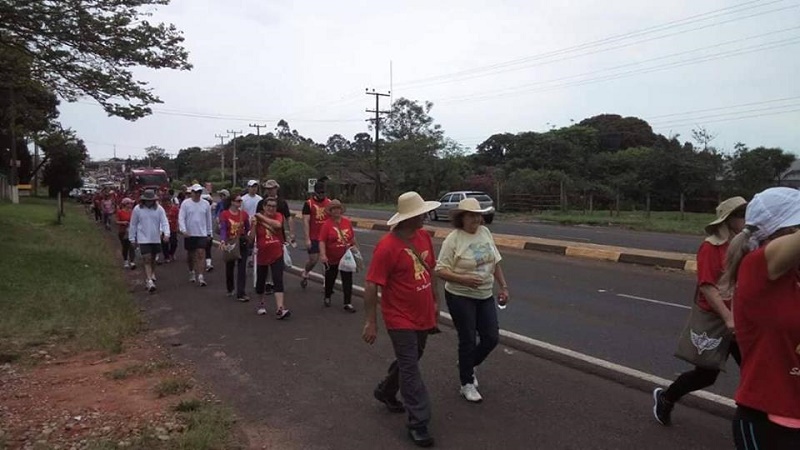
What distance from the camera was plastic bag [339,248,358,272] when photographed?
858cm

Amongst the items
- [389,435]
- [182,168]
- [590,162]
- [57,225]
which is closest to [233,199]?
[389,435]

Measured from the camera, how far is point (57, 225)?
25.8m

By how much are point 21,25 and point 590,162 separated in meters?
47.5

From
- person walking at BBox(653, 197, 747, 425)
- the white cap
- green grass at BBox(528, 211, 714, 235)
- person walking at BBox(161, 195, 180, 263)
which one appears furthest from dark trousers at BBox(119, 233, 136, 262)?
green grass at BBox(528, 211, 714, 235)

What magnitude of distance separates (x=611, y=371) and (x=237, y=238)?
20.2 ft

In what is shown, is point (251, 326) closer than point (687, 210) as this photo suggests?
Yes

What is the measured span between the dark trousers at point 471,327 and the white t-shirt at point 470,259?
0.21ft

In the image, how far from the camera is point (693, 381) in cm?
434

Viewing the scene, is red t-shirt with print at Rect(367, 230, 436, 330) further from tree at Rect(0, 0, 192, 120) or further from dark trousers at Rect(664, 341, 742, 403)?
tree at Rect(0, 0, 192, 120)

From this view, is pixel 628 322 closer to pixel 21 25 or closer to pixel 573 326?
pixel 573 326

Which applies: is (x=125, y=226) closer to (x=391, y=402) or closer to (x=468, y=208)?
(x=391, y=402)

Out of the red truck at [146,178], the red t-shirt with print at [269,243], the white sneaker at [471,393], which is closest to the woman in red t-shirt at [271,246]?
the red t-shirt with print at [269,243]

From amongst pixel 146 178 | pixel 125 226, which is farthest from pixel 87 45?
pixel 146 178

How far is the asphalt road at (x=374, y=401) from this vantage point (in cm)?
434
